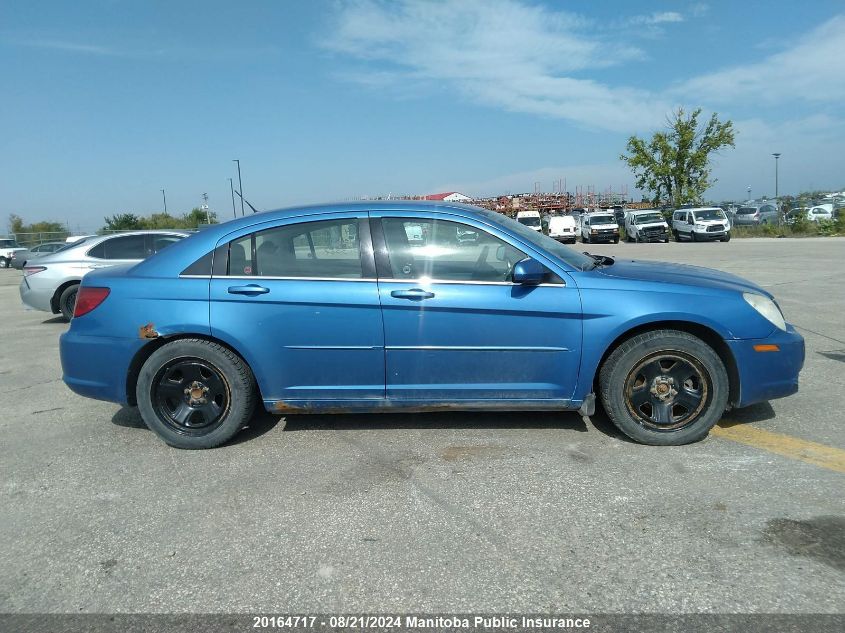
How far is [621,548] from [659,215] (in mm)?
32577

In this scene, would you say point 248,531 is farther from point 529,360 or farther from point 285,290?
point 529,360

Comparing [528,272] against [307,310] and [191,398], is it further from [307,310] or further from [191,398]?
[191,398]

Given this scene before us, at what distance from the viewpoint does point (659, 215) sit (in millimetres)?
32500

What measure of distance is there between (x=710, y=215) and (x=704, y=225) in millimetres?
999

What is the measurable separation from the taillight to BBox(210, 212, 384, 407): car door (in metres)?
0.77

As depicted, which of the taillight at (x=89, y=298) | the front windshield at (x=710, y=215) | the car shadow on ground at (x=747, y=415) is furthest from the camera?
the front windshield at (x=710, y=215)

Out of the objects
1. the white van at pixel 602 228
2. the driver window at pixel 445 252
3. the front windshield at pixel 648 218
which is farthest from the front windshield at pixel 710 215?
the driver window at pixel 445 252

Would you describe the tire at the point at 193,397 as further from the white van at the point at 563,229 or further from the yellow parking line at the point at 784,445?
the white van at the point at 563,229

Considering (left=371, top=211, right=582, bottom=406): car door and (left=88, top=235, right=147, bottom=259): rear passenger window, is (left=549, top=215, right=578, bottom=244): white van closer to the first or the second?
(left=88, top=235, right=147, bottom=259): rear passenger window

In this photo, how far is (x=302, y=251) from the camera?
3986 millimetres

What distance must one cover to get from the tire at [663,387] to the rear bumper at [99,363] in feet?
9.90

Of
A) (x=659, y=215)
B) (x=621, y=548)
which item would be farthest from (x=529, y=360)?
(x=659, y=215)

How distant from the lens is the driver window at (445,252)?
3.85 meters

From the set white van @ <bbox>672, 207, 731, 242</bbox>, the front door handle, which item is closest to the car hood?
the front door handle
